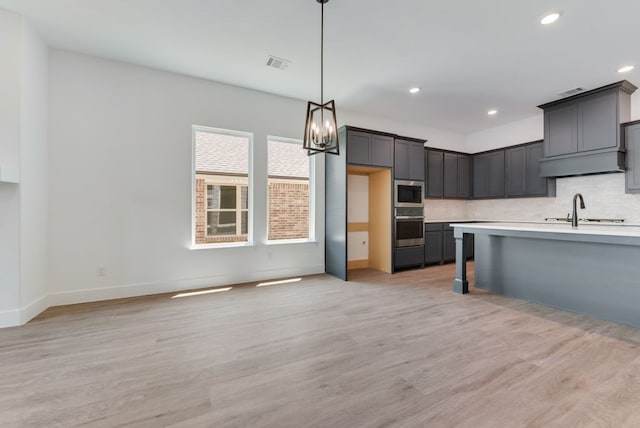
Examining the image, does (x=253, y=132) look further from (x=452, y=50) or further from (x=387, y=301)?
(x=387, y=301)

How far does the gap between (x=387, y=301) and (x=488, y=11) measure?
3.40 metres

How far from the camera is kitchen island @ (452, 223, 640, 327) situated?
271 centimetres

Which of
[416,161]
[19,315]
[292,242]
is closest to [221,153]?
[292,242]

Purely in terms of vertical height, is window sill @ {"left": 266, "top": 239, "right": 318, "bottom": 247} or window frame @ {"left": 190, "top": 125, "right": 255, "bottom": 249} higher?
window frame @ {"left": 190, "top": 125, "right": 255, "bottom": 249}

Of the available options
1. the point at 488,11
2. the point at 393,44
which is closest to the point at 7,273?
the point at 393,44

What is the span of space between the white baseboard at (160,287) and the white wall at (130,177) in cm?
1

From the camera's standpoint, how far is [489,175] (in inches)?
249

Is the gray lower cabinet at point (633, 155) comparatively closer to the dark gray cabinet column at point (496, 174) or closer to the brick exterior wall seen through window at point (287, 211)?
the dark gray cabinet column at point (496, 174)

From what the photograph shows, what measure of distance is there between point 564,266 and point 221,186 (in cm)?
478

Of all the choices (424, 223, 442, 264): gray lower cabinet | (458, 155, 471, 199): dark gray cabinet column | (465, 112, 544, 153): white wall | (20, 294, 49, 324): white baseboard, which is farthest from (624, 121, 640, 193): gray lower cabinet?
(20, 294, 49, 324): white baseboard

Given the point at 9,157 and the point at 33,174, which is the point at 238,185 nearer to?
the point at 33,174

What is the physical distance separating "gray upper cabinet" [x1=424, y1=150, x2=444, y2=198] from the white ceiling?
1683 millimetres

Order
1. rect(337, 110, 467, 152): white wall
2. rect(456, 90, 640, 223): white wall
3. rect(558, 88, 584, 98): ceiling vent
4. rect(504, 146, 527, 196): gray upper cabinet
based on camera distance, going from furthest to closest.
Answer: rect(504, 146, 527, 196): gray upper cabinet < rect(337, 110, 467, 152): white wall < rect(456, 90, 640, 223): white wall < rect(558, 88, 584, 98): ceiling vent

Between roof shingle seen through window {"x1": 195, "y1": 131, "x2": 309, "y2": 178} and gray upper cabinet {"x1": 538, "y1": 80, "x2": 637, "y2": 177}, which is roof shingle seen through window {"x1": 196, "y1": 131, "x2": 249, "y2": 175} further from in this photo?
gray upper cabinet {"x1": 538, "y1": 80, "x2": 637, "y2": 177}
